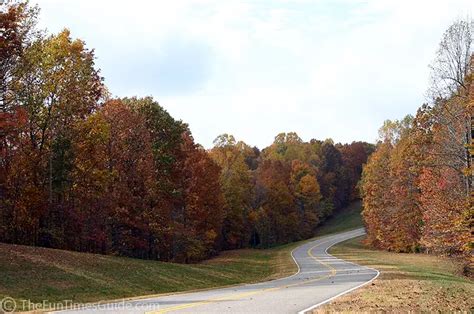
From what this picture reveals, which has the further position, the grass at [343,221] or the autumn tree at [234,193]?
the grass at [343,221]

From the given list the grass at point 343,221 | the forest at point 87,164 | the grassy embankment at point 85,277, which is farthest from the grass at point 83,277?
the grass at point 343,221

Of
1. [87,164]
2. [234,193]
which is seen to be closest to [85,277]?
[87,164]

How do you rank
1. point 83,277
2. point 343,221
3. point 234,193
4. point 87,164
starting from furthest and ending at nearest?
point 343,221 < point 234,193 < point 87,164 < point 83,277

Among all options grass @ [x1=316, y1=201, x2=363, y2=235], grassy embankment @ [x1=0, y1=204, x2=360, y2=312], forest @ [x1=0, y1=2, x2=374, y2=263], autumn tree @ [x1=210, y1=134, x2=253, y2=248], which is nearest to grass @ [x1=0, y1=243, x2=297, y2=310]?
grassy embankment @ [x1=0, y1=204, x2=360, y2=312]

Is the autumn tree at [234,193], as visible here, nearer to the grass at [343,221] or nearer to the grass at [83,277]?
the grass at [343,221]

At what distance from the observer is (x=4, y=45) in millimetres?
25516

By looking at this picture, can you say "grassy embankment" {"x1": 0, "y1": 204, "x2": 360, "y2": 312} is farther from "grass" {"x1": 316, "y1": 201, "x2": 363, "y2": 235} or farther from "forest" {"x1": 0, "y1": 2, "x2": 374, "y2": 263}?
"grass" {"x1": 316, "y1": 201, "x2": 363, "y2": 235}

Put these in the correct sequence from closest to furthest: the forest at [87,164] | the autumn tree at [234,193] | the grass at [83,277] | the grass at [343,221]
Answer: the grass at [83,277] → the forest at [87,164] → the autumn tree at [234,193] → the grass at [343,221]

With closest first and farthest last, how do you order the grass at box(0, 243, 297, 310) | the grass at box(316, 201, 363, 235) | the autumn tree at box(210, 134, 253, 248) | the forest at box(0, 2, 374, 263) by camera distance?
the grass at box(0, 243, 297, 310), the forest at box(0, 2, 374, 263), the autumn tree at box(210, 134, 253, 248), the grass at box(316, 201, 363, 235)

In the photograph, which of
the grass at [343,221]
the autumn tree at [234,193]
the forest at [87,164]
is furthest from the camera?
the grass at [343,221]

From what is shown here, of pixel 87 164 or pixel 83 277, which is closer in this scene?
pixel 83 277

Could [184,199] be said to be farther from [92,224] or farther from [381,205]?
[381,205]

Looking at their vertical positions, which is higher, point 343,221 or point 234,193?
point 234,193

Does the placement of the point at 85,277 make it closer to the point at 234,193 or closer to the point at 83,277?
the point at 83,277
